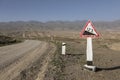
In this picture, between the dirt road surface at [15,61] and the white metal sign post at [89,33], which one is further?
the white metal sign post at [89,33]

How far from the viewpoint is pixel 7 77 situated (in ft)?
26.9

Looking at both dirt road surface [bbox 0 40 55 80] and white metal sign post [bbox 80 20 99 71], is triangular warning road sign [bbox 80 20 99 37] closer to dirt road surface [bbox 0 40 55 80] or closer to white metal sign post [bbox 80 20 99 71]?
white metal sign post [bbox 80 20 99 71]

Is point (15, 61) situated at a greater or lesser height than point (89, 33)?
lesser

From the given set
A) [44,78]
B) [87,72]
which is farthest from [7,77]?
[87,72]

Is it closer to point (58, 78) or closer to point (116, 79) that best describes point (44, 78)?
point (58, 78)

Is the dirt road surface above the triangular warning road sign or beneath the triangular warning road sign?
beneath

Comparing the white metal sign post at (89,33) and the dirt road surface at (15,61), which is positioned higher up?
the white metal sign post at (89,33)

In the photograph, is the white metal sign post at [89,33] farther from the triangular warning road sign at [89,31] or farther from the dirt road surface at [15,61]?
the dirt road surface at [15,61]

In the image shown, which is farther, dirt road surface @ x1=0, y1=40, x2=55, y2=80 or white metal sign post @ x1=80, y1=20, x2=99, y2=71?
white metal sign post @ x1=80, y1=20, x2=99, y2=71

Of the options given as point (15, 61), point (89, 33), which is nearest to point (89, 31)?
point (89, 33)

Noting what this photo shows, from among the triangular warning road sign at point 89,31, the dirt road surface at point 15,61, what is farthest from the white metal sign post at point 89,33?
the dirt road surface at point 15,61

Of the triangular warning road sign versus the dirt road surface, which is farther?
the triangular warning road sign

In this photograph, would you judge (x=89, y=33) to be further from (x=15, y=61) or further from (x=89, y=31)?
(x=15, y=61)

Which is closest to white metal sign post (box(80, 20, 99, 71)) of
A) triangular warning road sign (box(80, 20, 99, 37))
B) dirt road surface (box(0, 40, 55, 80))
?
triangular warning road sign (box(80, 20, 99, 37))
